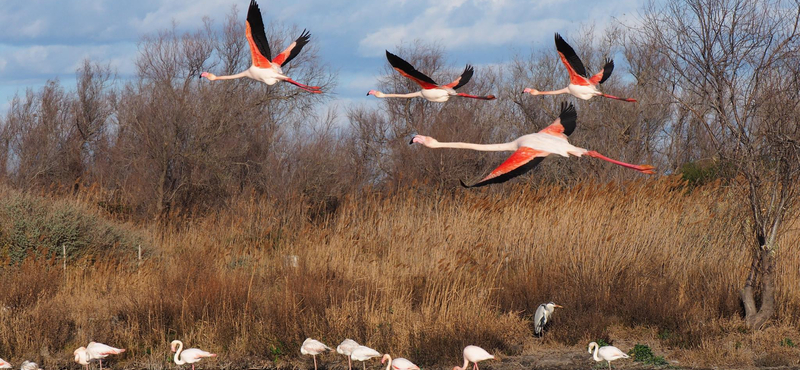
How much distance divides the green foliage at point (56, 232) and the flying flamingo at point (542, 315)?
18.8ft

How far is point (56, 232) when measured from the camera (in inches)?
432

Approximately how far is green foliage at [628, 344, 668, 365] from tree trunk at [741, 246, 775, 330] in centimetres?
117

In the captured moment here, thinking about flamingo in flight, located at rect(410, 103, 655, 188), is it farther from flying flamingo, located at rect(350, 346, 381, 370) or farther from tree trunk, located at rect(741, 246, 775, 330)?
tree trunk, located at rect(741, 246, 775, 330)

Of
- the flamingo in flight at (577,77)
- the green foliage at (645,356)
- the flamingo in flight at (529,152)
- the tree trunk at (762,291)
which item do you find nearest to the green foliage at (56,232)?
the green foliage at (645,356)

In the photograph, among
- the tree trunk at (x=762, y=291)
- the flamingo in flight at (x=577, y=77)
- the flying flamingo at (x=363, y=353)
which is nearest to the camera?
the flamingo in flight at (x=577, y=77)

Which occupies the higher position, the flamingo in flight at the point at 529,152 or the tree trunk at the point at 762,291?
the flamingo in flight at the point at 529,152

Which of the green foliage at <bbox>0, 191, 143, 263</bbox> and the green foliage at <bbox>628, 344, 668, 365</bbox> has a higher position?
the green foliage at <bbox>0, 191, 143, 263</bbox>

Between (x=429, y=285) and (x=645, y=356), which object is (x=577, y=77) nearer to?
(x=645, y=356)

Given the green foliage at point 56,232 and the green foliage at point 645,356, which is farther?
the green foliage at point 56,232

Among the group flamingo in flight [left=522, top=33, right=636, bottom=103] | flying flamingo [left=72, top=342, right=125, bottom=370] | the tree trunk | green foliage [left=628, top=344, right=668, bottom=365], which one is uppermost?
flamingo in flight [left=522, top=33, right=636, bottom=103]

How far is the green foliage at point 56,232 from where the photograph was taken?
1072cm

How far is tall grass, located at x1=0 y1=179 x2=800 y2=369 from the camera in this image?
316 inches

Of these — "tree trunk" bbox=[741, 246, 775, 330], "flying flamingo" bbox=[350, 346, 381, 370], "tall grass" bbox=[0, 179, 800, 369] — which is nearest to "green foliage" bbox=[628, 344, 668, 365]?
"tall grass" bbox=[0, 179, 800, 369]

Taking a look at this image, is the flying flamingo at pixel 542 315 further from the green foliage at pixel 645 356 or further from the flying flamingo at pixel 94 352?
the flying flamingo at pixel 94 352
